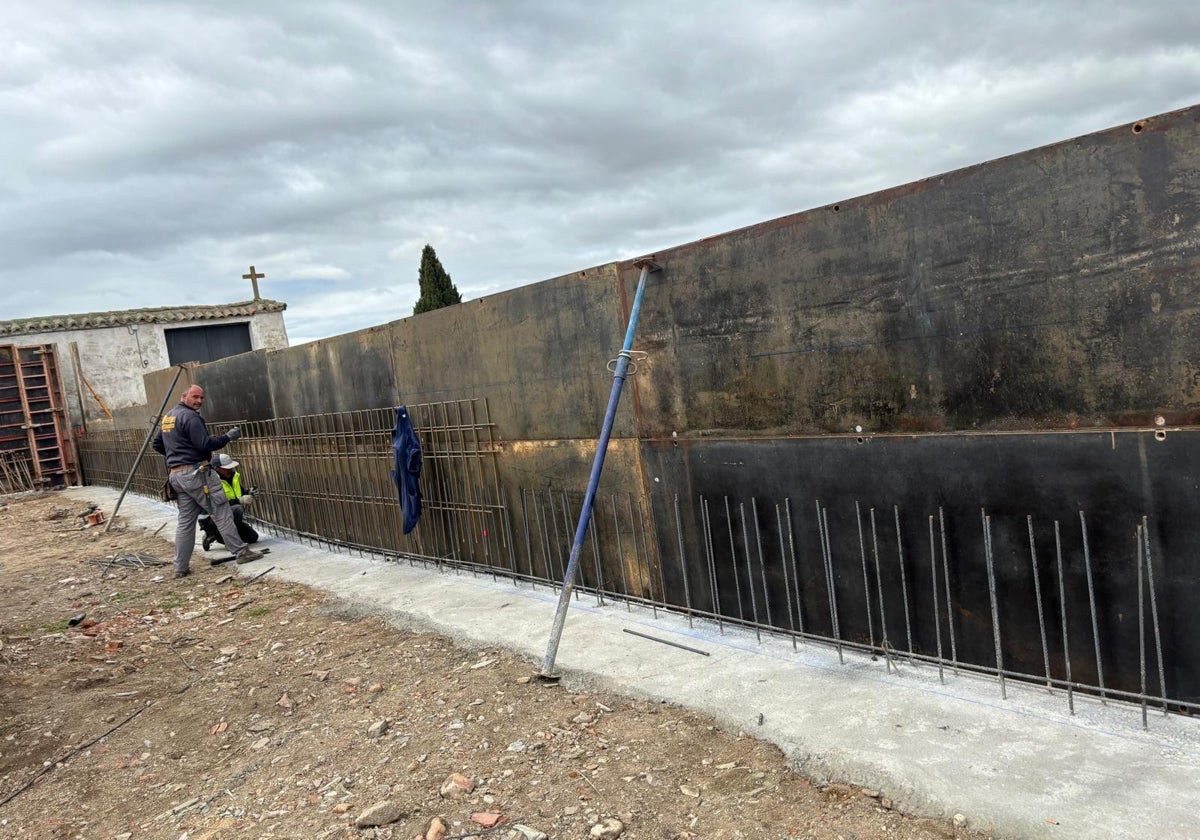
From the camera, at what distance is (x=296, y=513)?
31.3 ft

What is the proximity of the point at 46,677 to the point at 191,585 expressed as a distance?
2.57 meters

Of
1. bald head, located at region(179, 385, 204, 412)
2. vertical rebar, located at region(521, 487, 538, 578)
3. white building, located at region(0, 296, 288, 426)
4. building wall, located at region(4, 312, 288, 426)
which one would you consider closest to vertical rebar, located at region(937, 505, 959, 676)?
vertical rebar, located at region(521, 487, 538, 578)

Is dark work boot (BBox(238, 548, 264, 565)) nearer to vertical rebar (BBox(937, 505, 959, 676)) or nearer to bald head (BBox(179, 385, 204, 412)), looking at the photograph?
bald head (BBox(179, 385, 204, 412))

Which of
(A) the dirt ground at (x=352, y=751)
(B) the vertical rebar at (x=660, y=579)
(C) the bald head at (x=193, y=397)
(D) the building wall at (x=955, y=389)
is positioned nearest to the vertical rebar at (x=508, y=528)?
(A) the dirt ground at (x=352, y=751)

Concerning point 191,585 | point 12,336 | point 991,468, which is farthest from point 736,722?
point 12,336

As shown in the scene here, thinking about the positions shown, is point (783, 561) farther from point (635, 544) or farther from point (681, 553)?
point (635, 544)

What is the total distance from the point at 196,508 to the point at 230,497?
2.05 feet

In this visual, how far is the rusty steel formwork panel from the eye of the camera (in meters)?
20.2

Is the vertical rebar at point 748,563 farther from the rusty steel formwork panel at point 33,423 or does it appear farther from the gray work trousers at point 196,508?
the rusty steel formwork panel at point 33,423

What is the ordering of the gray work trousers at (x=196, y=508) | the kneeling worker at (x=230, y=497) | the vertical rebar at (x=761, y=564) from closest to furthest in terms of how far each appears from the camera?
the vertical rebar at (x=761, y=564) < the gray work trousers at (x=196, y=508) < the kneeling worker at (x=230, y=497)

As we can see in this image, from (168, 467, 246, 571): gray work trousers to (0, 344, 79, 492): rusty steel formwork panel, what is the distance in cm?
1585

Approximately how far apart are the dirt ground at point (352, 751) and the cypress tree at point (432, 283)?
23.1 metres

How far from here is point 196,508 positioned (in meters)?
8.33

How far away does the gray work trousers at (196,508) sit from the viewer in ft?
27.0
